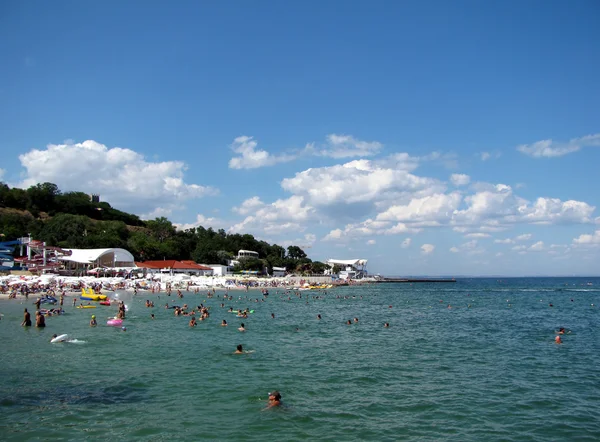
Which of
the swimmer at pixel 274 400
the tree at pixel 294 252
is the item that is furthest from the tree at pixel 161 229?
the swimmer at pixel 274 400

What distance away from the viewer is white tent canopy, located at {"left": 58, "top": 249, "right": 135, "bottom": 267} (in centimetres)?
8356

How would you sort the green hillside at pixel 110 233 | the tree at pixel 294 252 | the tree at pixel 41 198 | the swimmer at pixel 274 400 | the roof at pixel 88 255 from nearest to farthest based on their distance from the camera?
the swimmer at pixel 274 400 < the roof at pixel 88 255 < the green hillside at pixel 110 233 < the tree at pixel 41 198 < the tree at pixel 294 252

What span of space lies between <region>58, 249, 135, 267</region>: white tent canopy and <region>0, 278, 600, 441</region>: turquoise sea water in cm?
5396

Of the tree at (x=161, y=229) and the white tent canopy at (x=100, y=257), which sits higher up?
the tree at (x=161, y=229)

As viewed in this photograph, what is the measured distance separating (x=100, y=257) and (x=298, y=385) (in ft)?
266

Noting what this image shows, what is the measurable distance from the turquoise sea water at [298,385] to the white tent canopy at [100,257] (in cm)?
5396

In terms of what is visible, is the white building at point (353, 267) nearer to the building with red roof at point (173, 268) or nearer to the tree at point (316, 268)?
the tree at point (316, 268)

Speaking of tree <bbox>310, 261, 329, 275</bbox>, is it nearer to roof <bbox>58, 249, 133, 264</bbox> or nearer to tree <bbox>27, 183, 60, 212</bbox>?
roof <bbox>58, 249, 133, 264</bbox>

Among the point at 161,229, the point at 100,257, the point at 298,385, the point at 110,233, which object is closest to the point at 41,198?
the point at 161,229

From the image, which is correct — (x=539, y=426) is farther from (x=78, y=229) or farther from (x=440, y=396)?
(x=78, y=229)

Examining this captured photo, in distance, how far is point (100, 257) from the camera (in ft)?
293

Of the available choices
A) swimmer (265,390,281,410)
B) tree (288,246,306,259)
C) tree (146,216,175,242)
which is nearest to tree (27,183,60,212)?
tree (146,216,175,242)

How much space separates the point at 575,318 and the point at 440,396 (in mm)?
35698

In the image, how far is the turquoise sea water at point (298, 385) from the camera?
13.2 meters
